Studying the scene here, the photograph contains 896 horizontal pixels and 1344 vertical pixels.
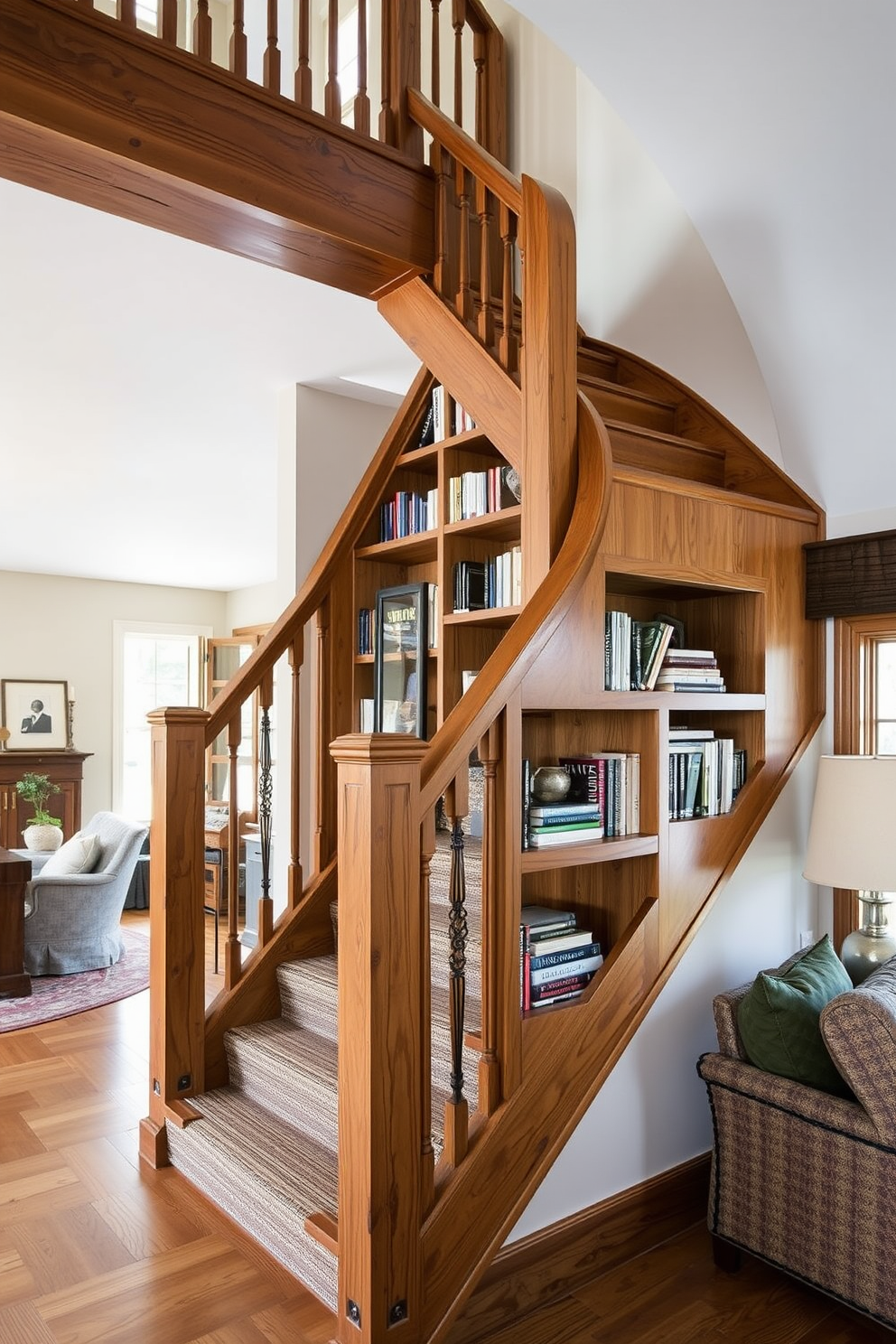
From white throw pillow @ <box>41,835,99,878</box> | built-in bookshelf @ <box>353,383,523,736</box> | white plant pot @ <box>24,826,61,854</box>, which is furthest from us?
white plant pot @ <box>24,826,61,854</box>

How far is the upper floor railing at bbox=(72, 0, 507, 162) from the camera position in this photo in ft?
8.41

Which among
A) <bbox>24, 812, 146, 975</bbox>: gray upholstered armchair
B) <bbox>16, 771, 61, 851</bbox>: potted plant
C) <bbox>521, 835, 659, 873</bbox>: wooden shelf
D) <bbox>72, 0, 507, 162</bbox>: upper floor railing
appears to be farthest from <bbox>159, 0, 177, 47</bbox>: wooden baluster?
<bbox>16, 771, 61, 851</bbox>: potted plant

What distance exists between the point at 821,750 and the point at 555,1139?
154 cm

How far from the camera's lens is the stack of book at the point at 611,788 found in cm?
259

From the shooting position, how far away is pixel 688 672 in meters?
2.78

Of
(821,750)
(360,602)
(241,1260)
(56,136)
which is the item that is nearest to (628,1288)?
(241,1260)

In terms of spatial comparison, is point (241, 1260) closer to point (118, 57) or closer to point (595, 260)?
point (118, 57)

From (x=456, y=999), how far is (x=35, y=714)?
23.2 feet

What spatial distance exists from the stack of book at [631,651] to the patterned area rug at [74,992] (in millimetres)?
3483

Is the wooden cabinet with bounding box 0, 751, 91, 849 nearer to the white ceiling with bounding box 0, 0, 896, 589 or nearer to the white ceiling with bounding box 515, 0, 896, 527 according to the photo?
the white ceiling with bounding box 0, 0, 896, 589

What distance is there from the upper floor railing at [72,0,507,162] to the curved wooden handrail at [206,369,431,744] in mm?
853

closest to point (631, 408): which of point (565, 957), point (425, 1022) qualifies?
point (565, 957)

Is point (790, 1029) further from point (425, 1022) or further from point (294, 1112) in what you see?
point (294, 1112)

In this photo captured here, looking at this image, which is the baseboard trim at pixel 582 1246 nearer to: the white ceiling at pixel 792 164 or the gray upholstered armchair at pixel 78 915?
the white ceiling at pixel 792 164
